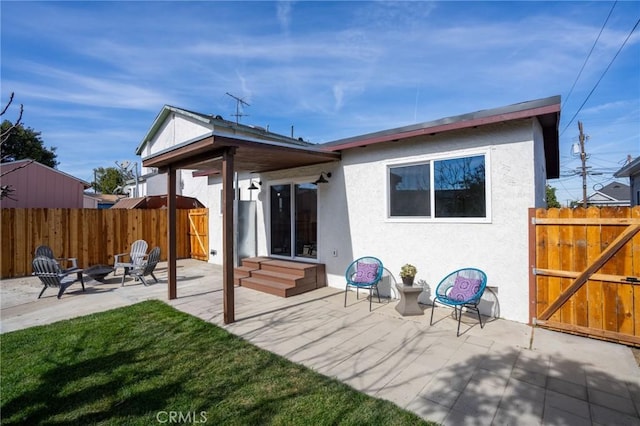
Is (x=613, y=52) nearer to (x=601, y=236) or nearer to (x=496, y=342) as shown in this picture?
(x=601, y=236)

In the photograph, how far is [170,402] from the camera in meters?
2.93

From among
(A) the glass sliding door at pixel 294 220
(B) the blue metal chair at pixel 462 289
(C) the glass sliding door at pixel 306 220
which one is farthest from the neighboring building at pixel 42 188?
(B) the blue metal chair at pixel 462 289

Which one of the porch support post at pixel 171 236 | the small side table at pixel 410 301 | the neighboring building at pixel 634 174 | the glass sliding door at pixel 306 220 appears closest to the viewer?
the small side table at pixel 410 301

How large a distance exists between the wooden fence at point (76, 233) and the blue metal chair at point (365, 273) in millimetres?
9002

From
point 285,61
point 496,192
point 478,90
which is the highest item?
point 285,61

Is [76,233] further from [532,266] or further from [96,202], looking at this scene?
[96,202]

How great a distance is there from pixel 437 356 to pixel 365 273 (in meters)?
2.49

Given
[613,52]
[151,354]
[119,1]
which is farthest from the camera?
[613,52]

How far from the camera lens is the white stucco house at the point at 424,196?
492 cm

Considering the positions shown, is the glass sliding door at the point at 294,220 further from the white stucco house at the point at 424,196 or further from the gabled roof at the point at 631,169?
the gabled roof at the point at 631,169

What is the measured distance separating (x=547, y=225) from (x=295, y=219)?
5.48 meters

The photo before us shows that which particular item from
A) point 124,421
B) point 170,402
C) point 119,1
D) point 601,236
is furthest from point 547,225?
point 119,1

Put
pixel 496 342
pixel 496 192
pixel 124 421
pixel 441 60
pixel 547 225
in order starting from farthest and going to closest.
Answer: pixel 441 60 < pixel 496 192 < pixel 547 225 < pixel 496 342 < pixel 124 421

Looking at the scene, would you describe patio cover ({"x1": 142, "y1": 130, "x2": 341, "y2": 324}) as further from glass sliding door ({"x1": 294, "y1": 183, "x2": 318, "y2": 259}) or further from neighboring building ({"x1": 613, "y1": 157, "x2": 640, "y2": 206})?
neighboring building ({"x1": 613, "y1": 157, "x2": 640, "y2": 206})
